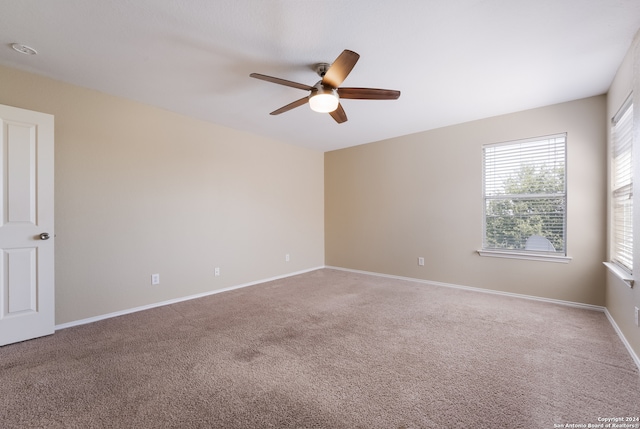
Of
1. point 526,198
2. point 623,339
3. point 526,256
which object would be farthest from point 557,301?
point 526,198

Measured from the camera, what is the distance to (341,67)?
1.98 meters

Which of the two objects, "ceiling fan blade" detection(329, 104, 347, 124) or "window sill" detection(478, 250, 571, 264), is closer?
A: "ceiling fan blade" detection(329, 104, 347, 124)

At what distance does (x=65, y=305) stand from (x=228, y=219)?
6.64ft

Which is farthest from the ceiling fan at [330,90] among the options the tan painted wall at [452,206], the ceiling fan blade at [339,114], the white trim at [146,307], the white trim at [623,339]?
the white trim at [146,307]

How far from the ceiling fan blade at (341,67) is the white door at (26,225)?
104 inches

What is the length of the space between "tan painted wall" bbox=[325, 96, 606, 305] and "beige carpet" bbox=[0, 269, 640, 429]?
575 millimetres

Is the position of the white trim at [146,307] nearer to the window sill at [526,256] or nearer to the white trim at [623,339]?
the window sill at [526,256]

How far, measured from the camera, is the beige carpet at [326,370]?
1.54 m

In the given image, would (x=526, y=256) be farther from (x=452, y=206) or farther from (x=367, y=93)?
(x=367, y=93)

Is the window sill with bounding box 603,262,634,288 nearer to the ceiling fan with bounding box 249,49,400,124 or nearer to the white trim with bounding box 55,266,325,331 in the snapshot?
the ceiling fan with bounding box 249,49,400,124

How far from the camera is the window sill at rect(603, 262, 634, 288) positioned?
219 centimetres

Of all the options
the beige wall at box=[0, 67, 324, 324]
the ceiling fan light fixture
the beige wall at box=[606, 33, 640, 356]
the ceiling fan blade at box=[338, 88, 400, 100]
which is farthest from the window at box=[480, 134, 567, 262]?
the beige wall at box=[0, 67, 324, 324]

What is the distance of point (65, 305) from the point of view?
2.76 meters

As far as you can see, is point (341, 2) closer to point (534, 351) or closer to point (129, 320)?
point (534, 351)
